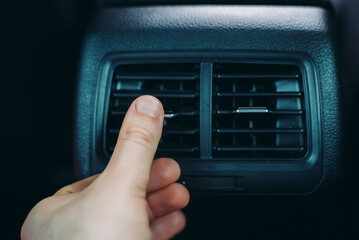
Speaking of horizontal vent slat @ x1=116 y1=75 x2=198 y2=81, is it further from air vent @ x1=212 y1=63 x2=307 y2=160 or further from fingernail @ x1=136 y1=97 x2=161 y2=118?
fingernail @ x1=136 y1=97 x2=161 y2=118

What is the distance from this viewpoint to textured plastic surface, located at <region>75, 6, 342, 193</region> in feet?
3.23

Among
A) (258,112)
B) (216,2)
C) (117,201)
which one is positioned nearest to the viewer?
(117,201)

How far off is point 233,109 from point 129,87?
32cm

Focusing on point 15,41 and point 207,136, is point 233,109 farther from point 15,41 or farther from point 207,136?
point 15,41

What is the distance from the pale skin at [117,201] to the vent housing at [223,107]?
19 cm

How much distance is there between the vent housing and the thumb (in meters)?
0.17

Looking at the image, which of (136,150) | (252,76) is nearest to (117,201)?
(136,150)

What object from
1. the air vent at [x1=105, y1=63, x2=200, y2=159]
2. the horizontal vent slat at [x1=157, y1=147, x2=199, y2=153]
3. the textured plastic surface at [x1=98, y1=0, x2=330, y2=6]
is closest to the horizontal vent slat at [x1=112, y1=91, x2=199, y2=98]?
the air vent at [x1=105, y1=63, x2=200, y2=159]

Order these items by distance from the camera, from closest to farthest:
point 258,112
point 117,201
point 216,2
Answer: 1. point 117,201
2. point 258,112
3. point 216,2

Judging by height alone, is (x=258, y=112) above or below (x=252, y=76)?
below

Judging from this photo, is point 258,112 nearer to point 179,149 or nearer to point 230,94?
point 230,94

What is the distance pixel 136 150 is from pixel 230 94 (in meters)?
0.35

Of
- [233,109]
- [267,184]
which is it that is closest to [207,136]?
[233,109]

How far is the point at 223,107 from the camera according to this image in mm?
1030
